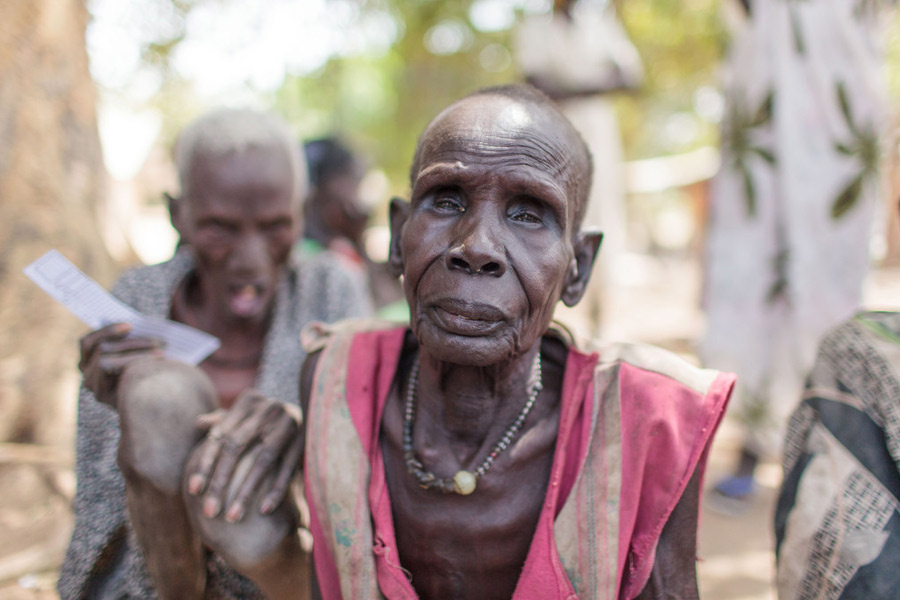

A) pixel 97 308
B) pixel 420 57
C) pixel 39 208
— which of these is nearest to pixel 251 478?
pixel 97 308

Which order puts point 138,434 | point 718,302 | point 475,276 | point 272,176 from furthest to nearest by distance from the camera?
1. point 718,302
2. point 272,176
3. point 138,434
4. point 475,276

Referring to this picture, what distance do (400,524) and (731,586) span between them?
206cm

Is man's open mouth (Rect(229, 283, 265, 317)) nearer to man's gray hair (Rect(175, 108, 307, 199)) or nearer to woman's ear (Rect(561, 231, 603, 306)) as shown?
man's gray hair (Rect(175, 108, 307, 199))

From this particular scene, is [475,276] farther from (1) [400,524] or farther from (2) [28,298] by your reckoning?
(2) [28,298]

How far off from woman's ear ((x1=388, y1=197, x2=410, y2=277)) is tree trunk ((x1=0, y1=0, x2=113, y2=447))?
2546mm

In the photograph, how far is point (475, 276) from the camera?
133 centimetres

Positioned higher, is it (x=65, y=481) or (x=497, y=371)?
(x=497, y=371)

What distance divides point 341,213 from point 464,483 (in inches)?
135

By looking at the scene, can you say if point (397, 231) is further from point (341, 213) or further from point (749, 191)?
point (341, 213)

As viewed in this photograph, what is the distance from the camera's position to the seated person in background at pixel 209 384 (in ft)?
5.12

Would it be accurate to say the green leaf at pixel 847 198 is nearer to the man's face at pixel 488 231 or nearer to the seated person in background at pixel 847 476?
the seated person in background at pixel 847 476

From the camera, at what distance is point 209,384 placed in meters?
1.74

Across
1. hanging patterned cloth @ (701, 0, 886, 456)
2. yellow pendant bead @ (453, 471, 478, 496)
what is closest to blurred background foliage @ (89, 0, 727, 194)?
hanging patterned cloth @ (701, 0, 886, 456)

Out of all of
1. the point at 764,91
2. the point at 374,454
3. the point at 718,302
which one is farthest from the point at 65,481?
the point at 764,91
